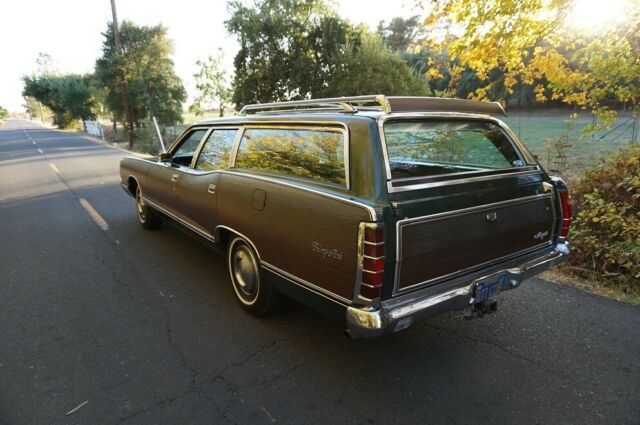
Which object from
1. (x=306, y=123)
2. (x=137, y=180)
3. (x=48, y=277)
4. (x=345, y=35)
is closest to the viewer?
(x=306, y=123)

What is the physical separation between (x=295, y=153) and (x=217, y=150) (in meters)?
1.26

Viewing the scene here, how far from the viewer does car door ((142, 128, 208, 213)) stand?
4.70 m

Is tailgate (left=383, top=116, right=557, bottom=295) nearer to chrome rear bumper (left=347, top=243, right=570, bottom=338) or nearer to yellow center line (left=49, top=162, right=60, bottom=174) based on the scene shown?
chrome rear bumper (left=347, top=243, right=570, bottom=338)

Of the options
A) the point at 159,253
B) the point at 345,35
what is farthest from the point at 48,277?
the point at 345,35

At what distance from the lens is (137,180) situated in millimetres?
5820

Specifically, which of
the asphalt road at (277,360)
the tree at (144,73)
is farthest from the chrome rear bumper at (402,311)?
the tree at (144,73)

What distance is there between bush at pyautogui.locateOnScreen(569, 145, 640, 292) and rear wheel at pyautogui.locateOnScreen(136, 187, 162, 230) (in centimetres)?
540

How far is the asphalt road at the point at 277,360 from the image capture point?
8.13ft

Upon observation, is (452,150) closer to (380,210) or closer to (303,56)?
(380,210)

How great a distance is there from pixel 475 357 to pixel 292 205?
1745 millimetres

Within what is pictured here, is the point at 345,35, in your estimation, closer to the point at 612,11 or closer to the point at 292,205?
the point at 612,11

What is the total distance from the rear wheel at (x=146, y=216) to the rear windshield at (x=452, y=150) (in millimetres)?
3818

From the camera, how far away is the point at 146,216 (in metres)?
5.89

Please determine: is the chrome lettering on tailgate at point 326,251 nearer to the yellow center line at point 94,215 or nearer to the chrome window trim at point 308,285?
the chrome window trim at point 308,285
